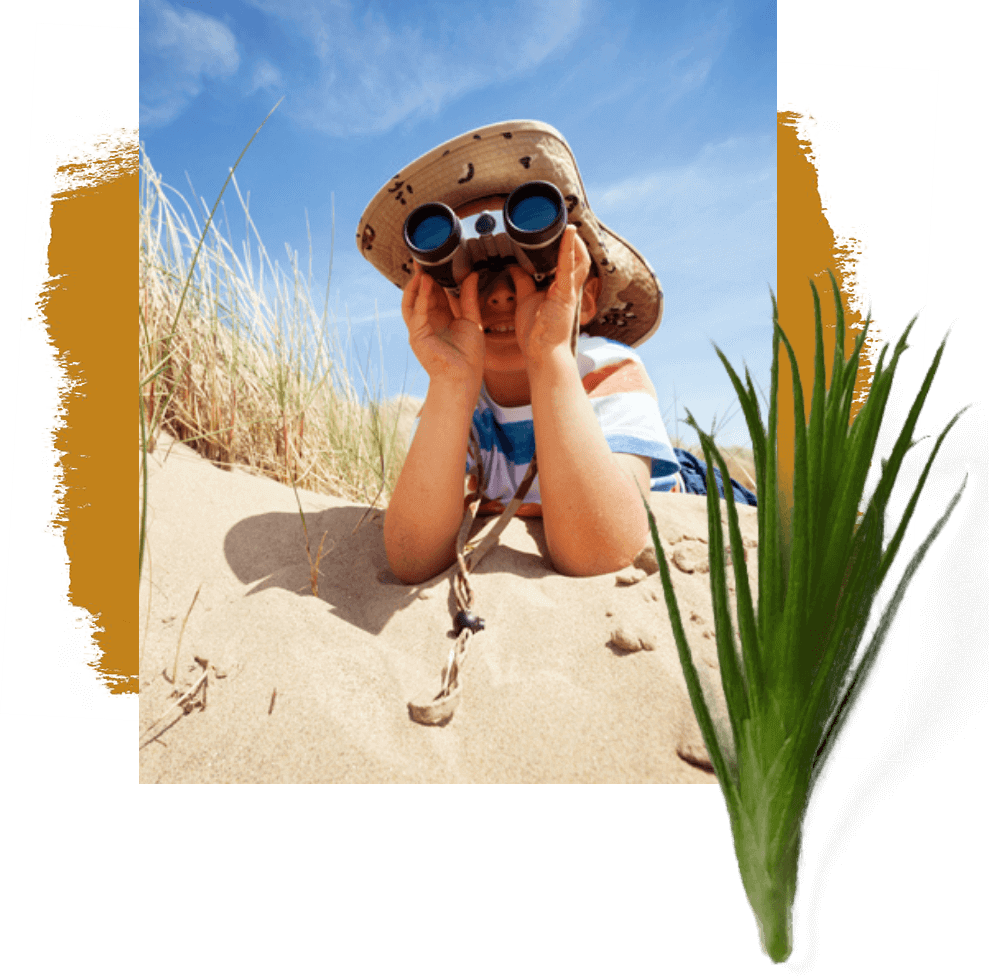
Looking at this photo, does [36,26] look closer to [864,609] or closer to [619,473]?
[619,473]

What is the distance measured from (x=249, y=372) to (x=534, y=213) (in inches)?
30.9

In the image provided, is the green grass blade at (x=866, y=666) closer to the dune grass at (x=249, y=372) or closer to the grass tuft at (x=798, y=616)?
the grass tuft at (x=798, y=616)

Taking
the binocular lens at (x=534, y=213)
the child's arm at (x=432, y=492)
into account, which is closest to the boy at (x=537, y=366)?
the child's arm at (x=432, y=492)

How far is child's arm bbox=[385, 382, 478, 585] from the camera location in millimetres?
1367

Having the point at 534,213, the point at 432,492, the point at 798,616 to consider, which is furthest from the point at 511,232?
the point at 798,616

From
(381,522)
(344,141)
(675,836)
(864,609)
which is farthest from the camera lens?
(381,522)

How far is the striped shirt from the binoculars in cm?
23

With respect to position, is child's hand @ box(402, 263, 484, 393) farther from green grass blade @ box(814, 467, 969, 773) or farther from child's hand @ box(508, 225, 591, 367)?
green grass blade @ box(814, 467, 969, 773)

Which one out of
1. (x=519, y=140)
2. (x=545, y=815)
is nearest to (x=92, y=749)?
(x=545, y=815)

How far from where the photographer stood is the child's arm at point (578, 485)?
1.29 metres

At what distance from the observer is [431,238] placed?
1.25 m

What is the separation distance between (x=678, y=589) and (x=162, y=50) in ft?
Result: 4.79

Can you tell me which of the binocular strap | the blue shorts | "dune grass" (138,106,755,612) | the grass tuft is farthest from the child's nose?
the grass tuft

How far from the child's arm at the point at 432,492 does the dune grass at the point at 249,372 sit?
14 cm
